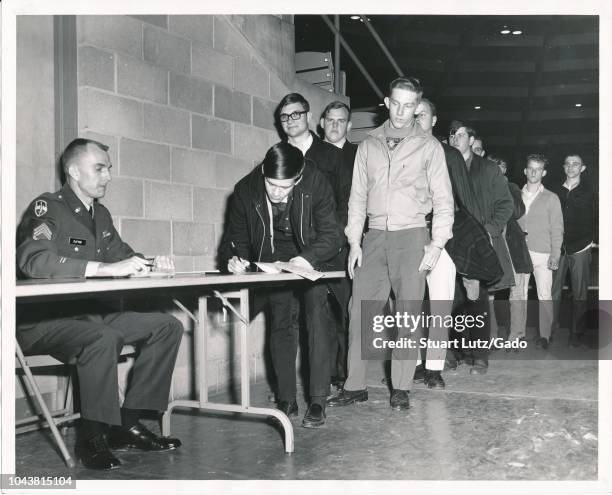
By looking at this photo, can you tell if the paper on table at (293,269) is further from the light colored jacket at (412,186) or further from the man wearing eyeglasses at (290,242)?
the light colored jacket at (412,186)

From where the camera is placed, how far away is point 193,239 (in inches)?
156

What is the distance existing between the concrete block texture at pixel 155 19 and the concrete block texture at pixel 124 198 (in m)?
0.83

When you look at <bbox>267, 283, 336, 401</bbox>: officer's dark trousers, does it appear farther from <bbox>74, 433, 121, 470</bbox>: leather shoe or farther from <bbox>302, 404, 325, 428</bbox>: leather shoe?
<bbox>74, 433, 121, 470</bbox>: leather shoe

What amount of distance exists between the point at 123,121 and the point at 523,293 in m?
3.37

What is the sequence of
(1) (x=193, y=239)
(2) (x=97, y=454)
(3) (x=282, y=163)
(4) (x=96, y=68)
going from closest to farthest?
(2) (x=97, y=454), (3) (x=282, y=163), (4) (x=96, y=68), (1) (x=193, y=239)

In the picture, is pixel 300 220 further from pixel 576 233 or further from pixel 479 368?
pixel 576 233

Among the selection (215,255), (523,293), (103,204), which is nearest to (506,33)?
(523,293)

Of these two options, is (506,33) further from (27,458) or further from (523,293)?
(27,458)

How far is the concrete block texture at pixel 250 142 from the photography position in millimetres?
4301

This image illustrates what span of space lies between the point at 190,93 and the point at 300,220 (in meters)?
1.11

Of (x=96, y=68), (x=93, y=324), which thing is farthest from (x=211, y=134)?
(x=93, y=324)

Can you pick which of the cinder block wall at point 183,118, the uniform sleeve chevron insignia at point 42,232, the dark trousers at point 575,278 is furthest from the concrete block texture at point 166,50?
the dark trousers at point 575,278

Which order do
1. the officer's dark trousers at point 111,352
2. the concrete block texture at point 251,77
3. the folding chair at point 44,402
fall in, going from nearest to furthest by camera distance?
the folding chair at point 44,402 < the officer's dark trousers at point 111,352 < the concrete block texture at point 251,77

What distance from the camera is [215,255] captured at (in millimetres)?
4145
